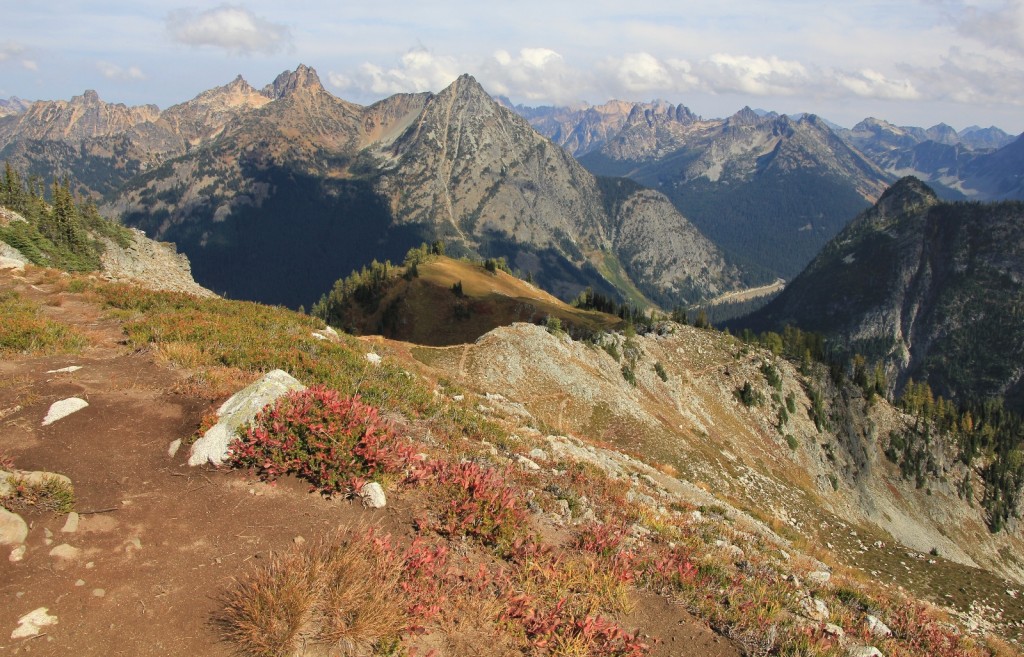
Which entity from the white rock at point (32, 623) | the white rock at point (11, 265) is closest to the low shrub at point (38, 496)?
the white rock at point (32, 623)

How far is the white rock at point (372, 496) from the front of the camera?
11438 millimetres

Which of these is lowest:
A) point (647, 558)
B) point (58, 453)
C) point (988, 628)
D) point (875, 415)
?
point (875, 415)

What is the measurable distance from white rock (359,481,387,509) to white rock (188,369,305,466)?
3.42 meters

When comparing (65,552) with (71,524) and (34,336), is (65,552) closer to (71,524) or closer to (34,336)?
(71,524)

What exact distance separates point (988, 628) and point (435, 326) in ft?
293

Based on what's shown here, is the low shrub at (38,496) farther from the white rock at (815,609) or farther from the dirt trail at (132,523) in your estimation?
the white rock at (815,609)

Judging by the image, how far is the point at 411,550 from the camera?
393 inches

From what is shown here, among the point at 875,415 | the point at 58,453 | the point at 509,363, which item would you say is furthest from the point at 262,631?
the point at 875,415

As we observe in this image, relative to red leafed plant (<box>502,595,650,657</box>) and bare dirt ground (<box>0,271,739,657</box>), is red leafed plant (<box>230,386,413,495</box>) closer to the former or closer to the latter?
bare dirt ground (<box>0,271,739,657</box>)

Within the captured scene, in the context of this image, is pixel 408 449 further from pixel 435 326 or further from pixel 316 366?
pixel 435 326

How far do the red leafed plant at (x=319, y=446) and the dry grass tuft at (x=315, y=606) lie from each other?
9.52 feet

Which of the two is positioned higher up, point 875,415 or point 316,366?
point 316,366

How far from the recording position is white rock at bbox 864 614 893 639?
12.3 meters

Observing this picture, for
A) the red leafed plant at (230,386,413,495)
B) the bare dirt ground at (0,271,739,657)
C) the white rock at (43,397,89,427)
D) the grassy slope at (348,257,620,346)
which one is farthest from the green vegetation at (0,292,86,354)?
the grassy slope at (348,257,620,346)
